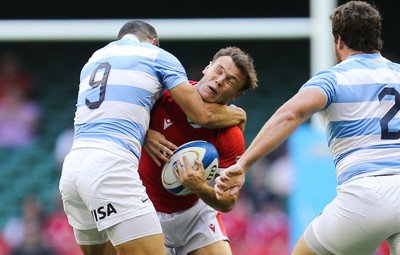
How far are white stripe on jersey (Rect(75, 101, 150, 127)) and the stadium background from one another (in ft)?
24.1

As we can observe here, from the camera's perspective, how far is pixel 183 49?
1291 centimetres

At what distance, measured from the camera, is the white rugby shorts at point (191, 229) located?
581 centimetres

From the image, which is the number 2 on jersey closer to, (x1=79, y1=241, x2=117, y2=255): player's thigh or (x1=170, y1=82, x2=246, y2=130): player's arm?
(x1=170, y1=82, x2=246, y2=130): player's arm

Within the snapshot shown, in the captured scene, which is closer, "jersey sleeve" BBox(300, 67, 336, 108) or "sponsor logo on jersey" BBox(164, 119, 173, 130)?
"jersey sleeve" BBox(300, 67, 336, 108)

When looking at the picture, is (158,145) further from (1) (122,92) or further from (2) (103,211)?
(2) (103,211)

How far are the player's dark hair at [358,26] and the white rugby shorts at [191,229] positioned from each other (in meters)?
1.48

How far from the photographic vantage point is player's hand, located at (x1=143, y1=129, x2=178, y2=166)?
530 centimetres

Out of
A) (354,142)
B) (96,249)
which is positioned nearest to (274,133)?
(354,142)

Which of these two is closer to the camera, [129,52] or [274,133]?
[274,133]

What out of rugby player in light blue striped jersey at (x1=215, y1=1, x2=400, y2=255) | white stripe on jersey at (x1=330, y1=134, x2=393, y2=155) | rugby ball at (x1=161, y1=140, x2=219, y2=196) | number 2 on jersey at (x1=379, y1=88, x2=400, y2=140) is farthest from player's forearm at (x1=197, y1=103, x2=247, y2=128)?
number 2 on jersey at (x1=379, y1=88, x2=400, y2=140)

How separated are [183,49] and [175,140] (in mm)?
7466

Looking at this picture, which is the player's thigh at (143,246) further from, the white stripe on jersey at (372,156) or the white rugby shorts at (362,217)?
the white stripe on jersey at (372,156)

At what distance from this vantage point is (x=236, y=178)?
4656 millimetres

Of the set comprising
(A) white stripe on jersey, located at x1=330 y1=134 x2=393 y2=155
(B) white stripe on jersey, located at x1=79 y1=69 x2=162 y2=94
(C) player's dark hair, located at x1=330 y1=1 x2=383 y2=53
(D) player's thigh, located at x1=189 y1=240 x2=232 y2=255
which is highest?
(C) player's dark hair, located at x1=330 y1=1 x2=383 y2=53
